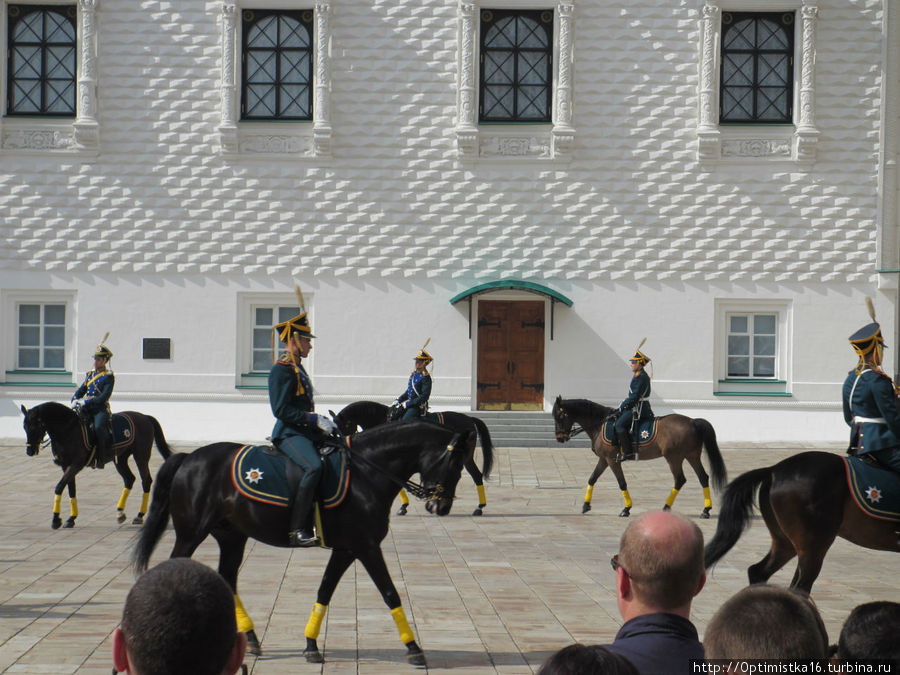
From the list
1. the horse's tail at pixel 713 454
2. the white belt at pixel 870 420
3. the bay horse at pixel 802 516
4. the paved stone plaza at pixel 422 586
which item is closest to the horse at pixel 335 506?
Answer: the paved stone plaza at pixel 422 586

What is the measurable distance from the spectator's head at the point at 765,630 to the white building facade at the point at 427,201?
2149 centimetres

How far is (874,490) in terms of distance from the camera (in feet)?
27.5

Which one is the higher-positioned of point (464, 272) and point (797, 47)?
point (797, 47)

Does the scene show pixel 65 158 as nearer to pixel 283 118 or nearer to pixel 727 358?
pixel 283 118

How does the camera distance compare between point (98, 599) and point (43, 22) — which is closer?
point (98, 599)

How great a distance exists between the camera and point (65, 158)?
24234mm

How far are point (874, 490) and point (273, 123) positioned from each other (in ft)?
60.4

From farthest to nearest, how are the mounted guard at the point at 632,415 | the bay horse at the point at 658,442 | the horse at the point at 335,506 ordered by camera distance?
the mounted guard at the point at 632,415, the bay horse at the point at 658,442, the horse at the point at 335,506

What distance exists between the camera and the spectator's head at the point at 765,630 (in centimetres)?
270

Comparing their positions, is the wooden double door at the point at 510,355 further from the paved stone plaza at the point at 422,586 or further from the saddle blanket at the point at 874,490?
the saddle blanket at the point at 874,490

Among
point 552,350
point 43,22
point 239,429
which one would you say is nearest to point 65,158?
point 43,22

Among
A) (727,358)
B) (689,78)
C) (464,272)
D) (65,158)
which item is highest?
(689,78)

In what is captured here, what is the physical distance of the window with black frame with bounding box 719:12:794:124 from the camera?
24.5m

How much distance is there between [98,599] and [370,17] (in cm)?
1781
